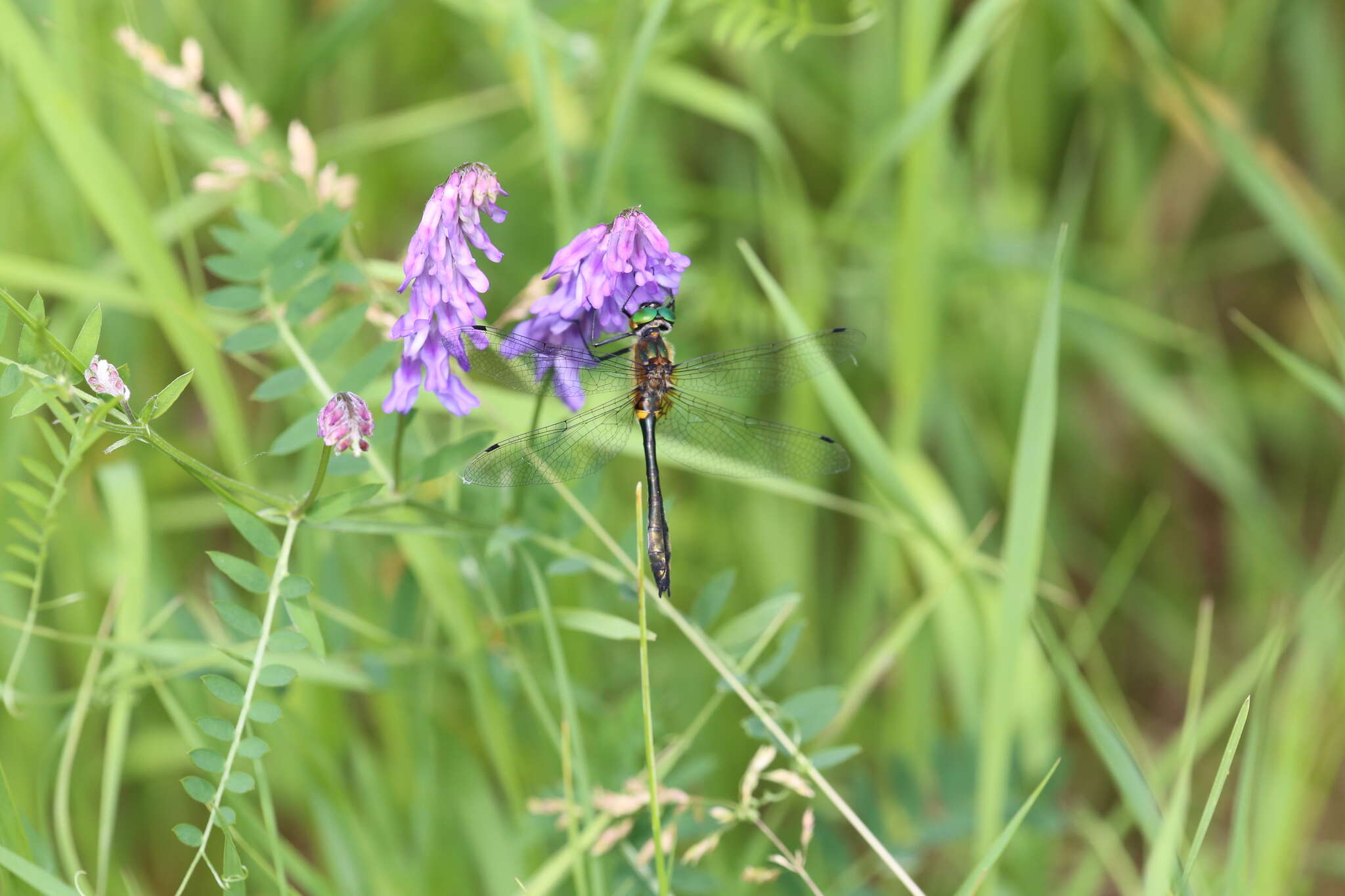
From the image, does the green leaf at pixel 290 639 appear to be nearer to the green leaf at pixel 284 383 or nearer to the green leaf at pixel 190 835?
the green leaf at pixel 190 835

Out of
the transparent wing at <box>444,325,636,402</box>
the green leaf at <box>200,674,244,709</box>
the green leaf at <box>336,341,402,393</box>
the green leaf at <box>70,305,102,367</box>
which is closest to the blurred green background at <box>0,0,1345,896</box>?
the green leaf at <box>336,341,402,393</box>

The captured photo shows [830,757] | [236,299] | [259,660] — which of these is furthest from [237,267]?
[830,757]

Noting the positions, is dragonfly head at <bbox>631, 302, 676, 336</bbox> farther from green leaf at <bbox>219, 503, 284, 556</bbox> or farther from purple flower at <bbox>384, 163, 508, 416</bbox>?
green leaf at <bbox>219, 503, 284, 556</bbox>

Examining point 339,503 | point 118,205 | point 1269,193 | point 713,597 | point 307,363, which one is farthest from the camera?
point 1269,193

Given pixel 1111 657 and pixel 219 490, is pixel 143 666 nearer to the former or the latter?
pixel 219 490

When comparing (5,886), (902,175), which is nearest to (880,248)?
(902,175)

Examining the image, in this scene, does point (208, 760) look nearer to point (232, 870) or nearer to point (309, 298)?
point (232, 870)
